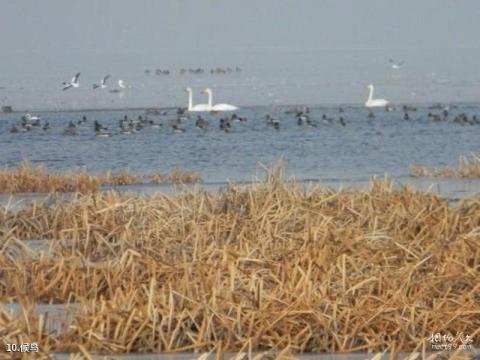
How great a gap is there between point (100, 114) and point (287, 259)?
34542 millimetres

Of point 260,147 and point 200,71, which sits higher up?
point 260,147

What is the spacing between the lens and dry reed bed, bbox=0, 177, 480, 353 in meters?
9.66

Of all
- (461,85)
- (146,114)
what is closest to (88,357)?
(146,114)

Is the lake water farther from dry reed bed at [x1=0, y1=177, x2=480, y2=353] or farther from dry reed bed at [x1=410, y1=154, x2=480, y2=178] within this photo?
dry reed bed at [x1=0, y1=177, x2=480, y2=353]

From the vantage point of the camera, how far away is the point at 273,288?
1050cm

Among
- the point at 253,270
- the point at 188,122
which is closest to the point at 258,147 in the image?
the point at 188,122
